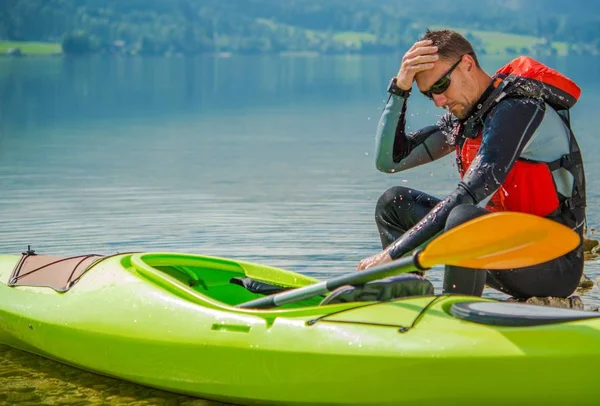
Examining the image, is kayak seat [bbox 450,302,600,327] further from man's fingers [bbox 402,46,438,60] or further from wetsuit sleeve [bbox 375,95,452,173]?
wetsuit sleeve [bbox 375,95,452,173]

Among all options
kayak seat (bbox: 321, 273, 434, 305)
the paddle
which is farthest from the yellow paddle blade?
kayak seat (bbox: 321, 273, 434, 305)

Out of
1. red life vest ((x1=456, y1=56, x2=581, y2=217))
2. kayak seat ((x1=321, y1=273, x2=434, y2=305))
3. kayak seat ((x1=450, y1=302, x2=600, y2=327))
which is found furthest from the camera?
red life vest ((x1=456, y1=56, x2=581, y2=217))

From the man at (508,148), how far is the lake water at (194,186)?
1843 mm

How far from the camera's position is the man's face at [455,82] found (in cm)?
598

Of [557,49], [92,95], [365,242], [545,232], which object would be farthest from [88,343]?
[557,49]

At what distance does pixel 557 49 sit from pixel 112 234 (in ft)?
376

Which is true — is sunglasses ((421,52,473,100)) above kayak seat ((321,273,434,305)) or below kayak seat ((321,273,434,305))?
above

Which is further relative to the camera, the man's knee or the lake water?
the lake water

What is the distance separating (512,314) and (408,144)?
78.0 inches

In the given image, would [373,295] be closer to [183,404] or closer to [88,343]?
[183,404]

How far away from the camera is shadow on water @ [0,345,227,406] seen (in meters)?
5.96

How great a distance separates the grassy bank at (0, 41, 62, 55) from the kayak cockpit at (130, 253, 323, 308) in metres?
93.2

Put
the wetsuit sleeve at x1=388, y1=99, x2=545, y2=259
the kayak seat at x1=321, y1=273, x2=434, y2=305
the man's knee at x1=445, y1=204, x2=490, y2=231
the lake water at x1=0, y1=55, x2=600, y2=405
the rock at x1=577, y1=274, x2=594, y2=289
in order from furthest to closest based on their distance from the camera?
1. the lake water at x1=0, y1=55, x2=600, y2=405
2. the rock at x1=577, y1=274, x2=594, y2=289
3. the wetsuit sleeve at x1=388, y1=99, x2=545, y2=259
4. the kayak seat at x1=321, y1=273, x2=434, y2=305
5. the man's knee at x1=445, y1=204, x2=490, y2=231

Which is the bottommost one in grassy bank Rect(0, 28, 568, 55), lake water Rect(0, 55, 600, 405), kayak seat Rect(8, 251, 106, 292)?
grassy bank Rect(0, 28, 568, 55)
